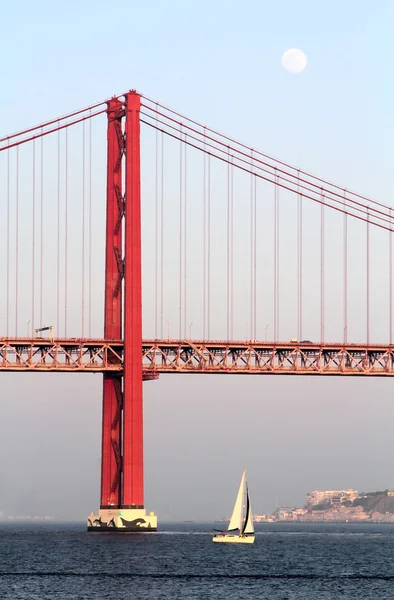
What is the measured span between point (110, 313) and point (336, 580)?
139 feet

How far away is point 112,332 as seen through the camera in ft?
418

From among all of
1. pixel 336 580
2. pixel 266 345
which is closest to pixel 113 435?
pixel 266 345

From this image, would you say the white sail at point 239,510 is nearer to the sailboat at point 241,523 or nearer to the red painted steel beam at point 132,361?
the sailboat at point 241,523

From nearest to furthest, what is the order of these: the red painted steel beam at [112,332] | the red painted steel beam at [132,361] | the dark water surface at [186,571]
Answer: the dark water surface at [186,571], the red painted steel beam at [132,361], the red painted steel beam at [112,332]

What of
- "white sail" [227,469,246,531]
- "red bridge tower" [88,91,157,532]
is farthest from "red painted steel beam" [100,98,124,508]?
"white sail" [227,469,246,531]

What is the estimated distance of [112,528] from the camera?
125 meters

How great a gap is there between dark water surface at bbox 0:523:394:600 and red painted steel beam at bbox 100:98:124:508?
5.03m

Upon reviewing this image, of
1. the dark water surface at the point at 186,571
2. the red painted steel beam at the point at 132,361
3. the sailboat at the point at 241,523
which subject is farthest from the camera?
the sailboat at the point at 241,523

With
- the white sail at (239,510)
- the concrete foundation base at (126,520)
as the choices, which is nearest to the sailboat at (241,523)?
the white sail at (239,510)

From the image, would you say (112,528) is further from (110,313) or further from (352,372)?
(352,372)

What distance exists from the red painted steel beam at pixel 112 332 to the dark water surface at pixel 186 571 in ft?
16.5

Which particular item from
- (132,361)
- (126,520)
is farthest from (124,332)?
(126,520)

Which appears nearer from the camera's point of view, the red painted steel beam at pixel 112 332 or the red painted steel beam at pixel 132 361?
the red painted steel beam at pixel 132 361

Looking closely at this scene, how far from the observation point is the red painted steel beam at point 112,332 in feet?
414
